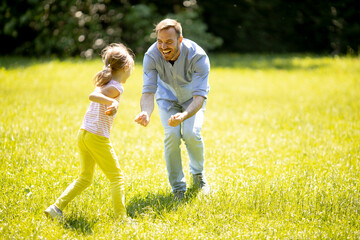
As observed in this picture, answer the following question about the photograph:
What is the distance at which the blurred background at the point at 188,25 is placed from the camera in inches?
520

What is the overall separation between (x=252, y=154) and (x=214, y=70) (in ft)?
25.6

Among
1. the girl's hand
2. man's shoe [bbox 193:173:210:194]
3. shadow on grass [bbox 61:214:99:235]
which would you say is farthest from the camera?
man's shoe [bbox 193:173:210:194]

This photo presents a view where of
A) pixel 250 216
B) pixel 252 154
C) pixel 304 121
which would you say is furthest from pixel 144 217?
pixel 304 121

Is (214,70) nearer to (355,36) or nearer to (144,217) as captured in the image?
(355,36)

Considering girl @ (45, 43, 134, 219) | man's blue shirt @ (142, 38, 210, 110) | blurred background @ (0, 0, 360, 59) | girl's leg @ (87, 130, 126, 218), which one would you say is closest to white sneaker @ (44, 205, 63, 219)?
girl @ (45, 43, 134, 219)

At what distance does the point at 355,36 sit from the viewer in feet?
54.6

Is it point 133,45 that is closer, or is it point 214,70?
point 214,70

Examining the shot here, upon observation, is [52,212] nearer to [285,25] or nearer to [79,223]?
[79,223]

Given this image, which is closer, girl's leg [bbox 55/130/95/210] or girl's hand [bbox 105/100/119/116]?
girl's hand [bbox 105/100/119/116]

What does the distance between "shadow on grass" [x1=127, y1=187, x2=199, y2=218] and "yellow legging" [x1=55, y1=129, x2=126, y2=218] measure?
248 millimetres

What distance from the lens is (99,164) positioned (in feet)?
10.6

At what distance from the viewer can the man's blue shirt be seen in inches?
147

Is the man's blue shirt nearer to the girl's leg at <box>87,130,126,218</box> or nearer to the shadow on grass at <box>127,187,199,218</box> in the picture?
the girl's leg at <box>87,130,126,218</box>

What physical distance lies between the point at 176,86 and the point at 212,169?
125 centimetres
